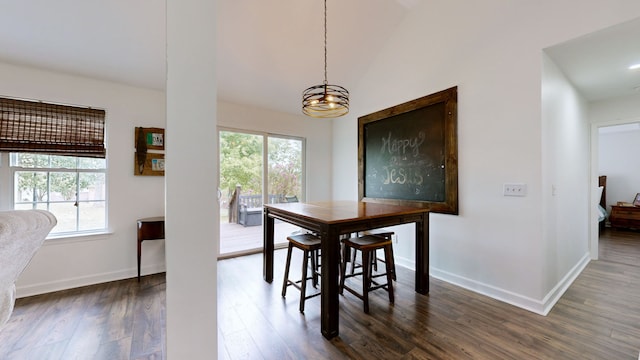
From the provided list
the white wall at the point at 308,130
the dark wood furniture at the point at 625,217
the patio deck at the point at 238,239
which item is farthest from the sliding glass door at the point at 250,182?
the dark wood furniture at the point at 625,217

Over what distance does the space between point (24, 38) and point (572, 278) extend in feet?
20.1

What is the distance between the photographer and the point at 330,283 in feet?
6.14

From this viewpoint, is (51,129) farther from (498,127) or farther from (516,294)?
(516,294)

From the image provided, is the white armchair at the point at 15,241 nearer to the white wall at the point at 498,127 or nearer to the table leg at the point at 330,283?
the table leg at the point at 330,283

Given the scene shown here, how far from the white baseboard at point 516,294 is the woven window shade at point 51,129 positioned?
428cm

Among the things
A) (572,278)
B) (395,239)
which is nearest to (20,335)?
(395,239)

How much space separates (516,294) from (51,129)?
16.3 ft

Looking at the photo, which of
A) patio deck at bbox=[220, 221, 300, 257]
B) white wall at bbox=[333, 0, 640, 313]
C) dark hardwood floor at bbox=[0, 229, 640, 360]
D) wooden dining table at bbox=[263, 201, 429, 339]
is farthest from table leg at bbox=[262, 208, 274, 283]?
white wall at bbox=[333, 0, 640, 313]

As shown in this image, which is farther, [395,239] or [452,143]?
[395,239]

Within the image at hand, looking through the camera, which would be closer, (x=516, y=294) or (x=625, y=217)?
(x=516, y=294)

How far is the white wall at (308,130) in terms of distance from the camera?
386cm

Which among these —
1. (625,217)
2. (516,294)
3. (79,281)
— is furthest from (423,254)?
(625,217)

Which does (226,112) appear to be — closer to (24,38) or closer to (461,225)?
(24,38)

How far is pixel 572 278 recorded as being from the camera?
2.84m
